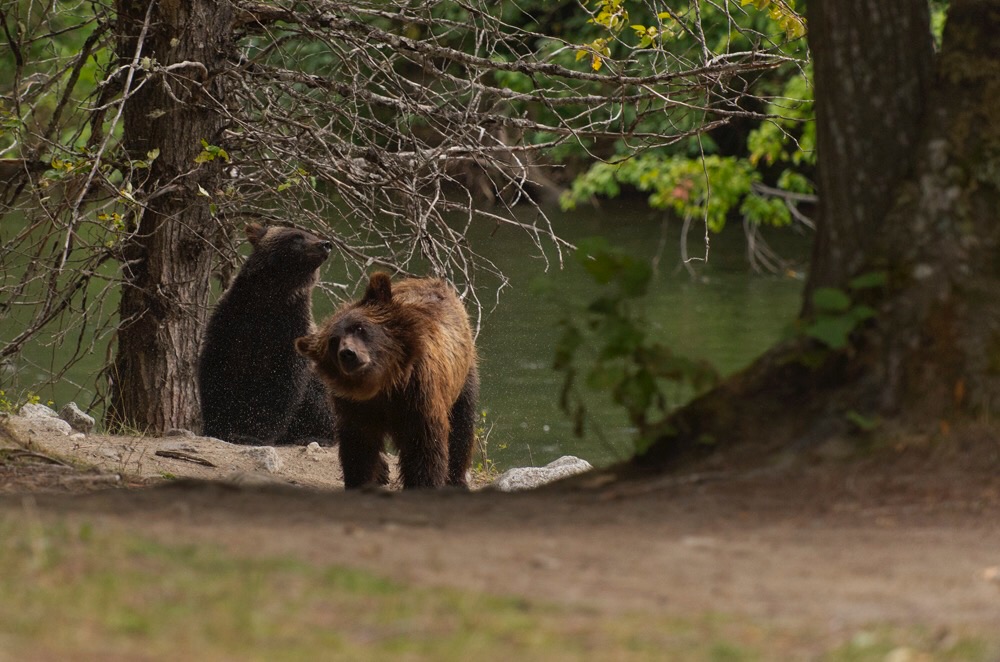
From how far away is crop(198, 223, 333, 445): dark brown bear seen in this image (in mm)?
9984

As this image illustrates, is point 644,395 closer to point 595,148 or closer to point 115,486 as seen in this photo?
point 115,486

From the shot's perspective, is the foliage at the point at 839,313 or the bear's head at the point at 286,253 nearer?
the foliage at the point at 839,313

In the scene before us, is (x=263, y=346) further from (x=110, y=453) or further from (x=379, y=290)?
(x=379, y=290)

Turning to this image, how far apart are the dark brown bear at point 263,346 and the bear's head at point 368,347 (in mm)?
2663

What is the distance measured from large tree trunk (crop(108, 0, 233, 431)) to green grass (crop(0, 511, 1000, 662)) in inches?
205

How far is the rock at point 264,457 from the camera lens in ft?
29.5

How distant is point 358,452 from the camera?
751 centimetres

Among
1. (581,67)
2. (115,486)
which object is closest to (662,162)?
(581,67)

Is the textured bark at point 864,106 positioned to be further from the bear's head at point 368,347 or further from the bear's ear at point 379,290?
the bear's ear at point 379,290

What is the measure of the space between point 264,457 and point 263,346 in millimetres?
1401

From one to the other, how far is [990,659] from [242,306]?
25.7 ft

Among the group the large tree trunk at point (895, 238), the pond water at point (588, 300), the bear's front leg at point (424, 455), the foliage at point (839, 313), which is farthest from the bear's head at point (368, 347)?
the foliage at point (839, 313)

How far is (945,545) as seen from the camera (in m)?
4.01

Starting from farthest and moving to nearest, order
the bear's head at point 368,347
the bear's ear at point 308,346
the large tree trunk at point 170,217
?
the large tree trunk at point 170,217, the bear's ear at point 308,346, the bear's head at point 368,347
